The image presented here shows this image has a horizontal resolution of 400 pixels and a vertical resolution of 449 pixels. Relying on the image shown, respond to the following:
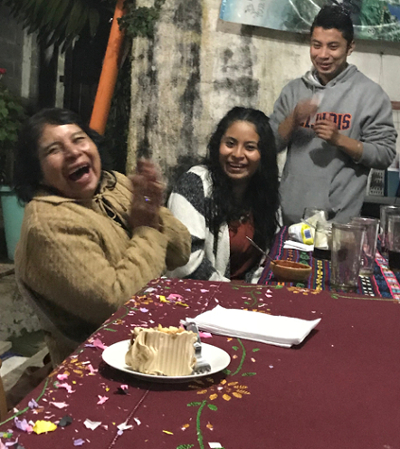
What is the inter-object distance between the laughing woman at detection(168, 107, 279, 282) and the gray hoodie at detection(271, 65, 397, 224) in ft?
3.09

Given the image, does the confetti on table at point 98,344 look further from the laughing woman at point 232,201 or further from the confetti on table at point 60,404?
the laughing woman at point 232,201

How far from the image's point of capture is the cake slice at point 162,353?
0.77 meters

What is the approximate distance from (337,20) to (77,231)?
307cm

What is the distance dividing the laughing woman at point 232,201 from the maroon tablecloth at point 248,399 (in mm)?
1347

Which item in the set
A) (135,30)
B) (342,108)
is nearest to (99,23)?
(135,30)

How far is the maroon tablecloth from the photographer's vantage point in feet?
2.03

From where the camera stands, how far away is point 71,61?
381cm

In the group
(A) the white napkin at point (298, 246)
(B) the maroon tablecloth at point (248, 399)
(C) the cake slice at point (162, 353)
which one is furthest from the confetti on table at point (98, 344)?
(A) the white napkin at point (298, 246)

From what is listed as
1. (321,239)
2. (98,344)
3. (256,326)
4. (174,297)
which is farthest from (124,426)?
(321,239)

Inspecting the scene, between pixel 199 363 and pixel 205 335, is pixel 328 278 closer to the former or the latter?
pixel 205 335

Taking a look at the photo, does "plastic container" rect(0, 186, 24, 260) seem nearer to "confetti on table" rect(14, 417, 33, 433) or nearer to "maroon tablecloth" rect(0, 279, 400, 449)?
"maroon tablecloth" rect(0, 279, 400, 449)

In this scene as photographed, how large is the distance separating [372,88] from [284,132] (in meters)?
0.66

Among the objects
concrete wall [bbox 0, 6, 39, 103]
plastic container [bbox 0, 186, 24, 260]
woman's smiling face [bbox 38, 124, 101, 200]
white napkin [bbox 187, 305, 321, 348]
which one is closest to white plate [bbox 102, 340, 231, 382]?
white napkin [bbox 187, 305, 321, 348]

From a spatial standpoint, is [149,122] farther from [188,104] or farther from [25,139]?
[25,139]
